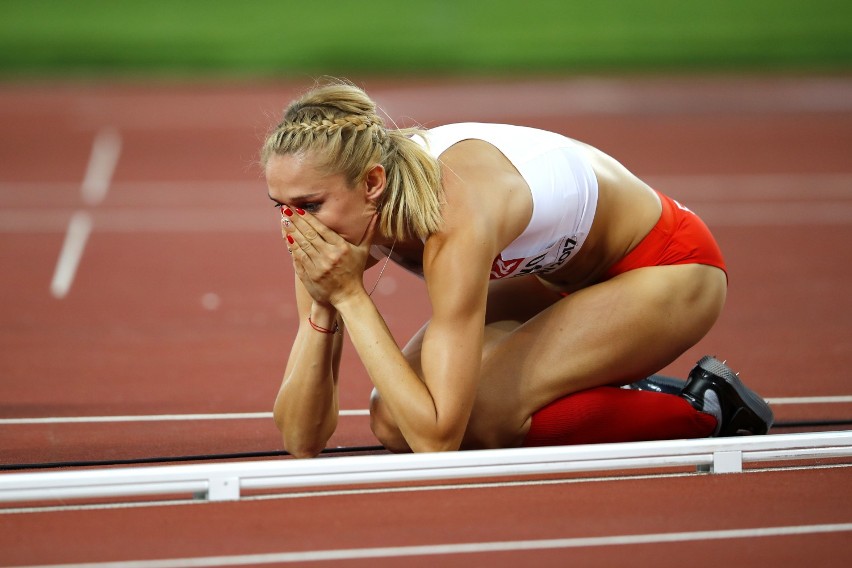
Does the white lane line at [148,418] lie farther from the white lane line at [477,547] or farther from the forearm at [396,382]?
the white lane line at [477,547]

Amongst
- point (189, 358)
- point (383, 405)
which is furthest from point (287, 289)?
point (383, 405)

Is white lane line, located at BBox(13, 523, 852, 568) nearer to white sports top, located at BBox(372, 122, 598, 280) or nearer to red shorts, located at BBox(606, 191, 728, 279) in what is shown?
white sports top, located at BBox(372, 122, 598, 280)

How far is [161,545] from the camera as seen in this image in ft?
10.9

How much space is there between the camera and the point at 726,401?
4102 mm

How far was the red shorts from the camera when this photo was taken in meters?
4.11

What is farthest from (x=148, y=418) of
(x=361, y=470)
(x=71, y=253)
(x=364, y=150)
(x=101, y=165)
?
(x=101, y=165)

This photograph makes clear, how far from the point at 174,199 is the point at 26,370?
3.94 metres

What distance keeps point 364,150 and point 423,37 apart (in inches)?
449

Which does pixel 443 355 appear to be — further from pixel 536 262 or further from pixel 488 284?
pixel 536 262

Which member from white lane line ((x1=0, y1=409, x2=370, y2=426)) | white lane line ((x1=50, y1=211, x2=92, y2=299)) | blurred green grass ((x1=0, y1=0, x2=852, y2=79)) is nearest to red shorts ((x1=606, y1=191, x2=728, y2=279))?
white lane line ((x1=0, y1=409, x2=370, y2=426))

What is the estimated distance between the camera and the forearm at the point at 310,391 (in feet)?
12.7

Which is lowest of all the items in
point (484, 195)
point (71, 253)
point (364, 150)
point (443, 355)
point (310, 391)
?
point (71, 253)

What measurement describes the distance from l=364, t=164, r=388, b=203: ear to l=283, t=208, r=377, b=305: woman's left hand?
69 mm

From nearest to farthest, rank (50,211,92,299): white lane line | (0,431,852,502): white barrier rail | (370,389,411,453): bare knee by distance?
(0,431,852,502): white barrier rail → (370,389,411,453): bare knee → (50,211,92,299): white lane line
